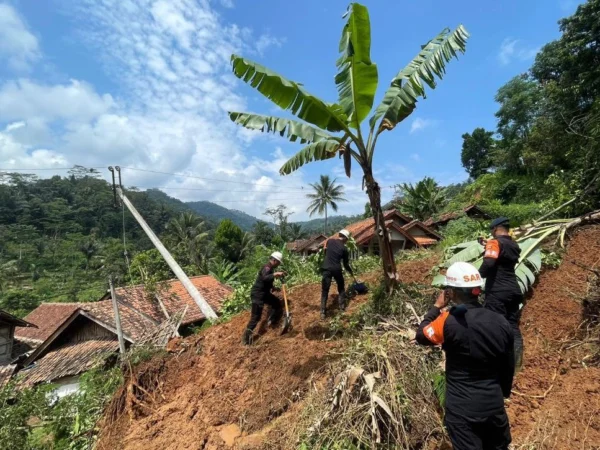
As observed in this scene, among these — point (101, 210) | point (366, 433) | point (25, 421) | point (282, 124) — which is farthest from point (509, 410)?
point (101, 210)

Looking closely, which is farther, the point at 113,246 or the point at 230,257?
the point at 113,246

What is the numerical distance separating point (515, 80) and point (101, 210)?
76735 millimetres

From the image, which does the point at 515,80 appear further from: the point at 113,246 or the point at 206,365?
the point at 113,246

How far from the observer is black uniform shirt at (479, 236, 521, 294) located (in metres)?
3.92

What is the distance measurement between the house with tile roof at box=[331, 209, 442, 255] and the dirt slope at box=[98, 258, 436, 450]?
→ 11773 mm

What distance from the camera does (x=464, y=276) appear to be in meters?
2.49

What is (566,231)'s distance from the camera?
6.80 m

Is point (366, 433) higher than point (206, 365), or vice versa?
point (366, 433)

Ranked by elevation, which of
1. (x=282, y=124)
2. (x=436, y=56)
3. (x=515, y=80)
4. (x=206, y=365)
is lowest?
(x=206, y=365)

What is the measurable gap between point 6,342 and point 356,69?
73.6 ft

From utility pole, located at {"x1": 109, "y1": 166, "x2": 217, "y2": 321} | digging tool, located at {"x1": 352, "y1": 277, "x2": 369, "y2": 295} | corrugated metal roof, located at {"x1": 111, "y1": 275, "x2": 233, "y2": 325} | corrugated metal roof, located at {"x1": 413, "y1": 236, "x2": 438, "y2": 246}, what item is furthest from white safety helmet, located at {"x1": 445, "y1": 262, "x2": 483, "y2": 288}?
corrugated metal roof, located at {"x1": 413, "y1": 236, "x2": 438, "y2": 246}

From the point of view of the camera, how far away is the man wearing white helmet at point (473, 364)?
93.8 inches

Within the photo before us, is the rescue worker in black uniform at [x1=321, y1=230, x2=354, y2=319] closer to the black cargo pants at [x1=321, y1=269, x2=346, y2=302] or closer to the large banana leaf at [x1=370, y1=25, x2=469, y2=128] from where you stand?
the black cargo pants at [x1=321, y1=269, x2=346, y2=302]

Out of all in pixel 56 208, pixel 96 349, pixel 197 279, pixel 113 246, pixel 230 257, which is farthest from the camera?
pixel 56 208
